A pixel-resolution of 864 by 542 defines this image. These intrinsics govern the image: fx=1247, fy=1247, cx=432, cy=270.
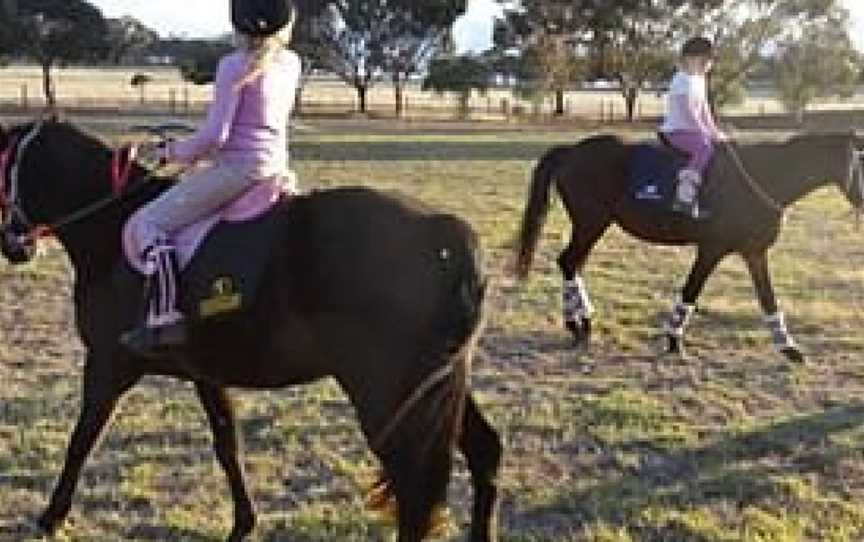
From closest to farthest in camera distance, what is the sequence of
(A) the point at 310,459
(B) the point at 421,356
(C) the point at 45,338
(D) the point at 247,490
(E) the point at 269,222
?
(B) the point at 421,356 < (E) the point at 269,222 < (D) the point at 247,490 < (A) the point at 310,459 < (C) the point at 45,338

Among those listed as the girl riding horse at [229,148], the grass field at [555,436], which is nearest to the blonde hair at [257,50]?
A: the girl riding horse at [229,148]

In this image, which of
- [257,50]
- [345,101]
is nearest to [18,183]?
[257,50]

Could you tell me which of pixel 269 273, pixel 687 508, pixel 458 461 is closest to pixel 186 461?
pixel 458 461

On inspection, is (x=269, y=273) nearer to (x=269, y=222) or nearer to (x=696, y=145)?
(x=269, y=222)

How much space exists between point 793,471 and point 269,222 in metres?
3.68

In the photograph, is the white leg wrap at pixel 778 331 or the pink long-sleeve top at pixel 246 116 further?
the white leg wrap at pixel 778 331

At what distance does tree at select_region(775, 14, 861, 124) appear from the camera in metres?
60.4

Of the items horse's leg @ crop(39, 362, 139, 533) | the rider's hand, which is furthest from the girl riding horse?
horse's leg @ crop(39, 362, 139, 533)

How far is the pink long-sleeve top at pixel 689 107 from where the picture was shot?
32.8 ft

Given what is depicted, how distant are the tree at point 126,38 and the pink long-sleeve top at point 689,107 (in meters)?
58.4

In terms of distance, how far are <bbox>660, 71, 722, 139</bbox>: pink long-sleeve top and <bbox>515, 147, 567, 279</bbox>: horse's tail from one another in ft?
3.40

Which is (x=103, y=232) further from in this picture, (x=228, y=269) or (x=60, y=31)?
(x=60, y=31)

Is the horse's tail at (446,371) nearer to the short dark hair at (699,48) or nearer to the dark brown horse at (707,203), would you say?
the dark brown horse at (707,203)

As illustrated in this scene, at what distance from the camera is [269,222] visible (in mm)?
5324
